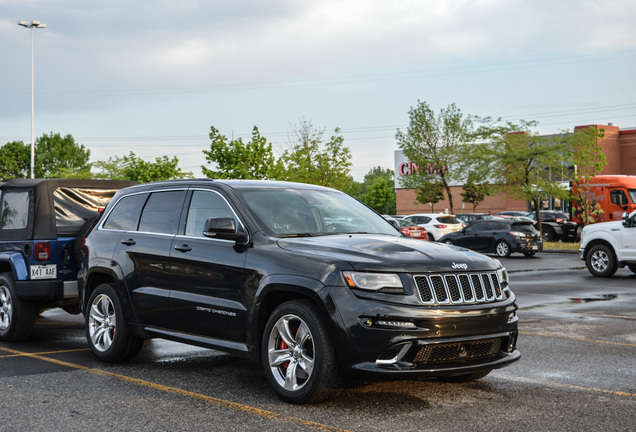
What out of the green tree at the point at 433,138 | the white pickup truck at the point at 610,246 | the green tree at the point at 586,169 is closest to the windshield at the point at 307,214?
the white pickup truck at the point at 610,246

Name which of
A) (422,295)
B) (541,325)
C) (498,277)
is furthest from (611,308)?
(422,295)

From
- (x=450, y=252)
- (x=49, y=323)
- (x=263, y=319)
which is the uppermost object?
(x=450, y=252)

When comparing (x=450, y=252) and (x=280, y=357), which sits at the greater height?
(x=450, y=252)

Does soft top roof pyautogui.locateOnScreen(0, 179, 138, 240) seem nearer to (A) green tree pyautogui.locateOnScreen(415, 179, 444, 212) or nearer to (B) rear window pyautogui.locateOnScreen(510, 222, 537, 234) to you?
(B) rear window pyautogui.locateOnScreen(510, 222, 537, 234)

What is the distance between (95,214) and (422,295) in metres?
5.62

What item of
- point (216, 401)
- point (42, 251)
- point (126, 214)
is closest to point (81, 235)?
point (42, 251)

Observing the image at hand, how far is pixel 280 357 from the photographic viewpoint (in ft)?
19.1

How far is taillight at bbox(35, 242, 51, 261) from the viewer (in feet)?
29.3

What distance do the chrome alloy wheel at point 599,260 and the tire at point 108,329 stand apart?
44.8 feet

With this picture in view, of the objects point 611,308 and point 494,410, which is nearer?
point 494,410

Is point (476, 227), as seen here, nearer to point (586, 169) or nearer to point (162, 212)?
point (586, 169)

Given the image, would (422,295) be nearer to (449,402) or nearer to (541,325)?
(449,402)

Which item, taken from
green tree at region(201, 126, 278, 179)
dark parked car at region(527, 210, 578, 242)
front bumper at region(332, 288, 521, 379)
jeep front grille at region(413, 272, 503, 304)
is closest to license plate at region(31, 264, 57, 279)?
front bumper at region(332, 288, 521, 379)

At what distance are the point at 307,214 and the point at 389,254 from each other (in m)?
1.25
